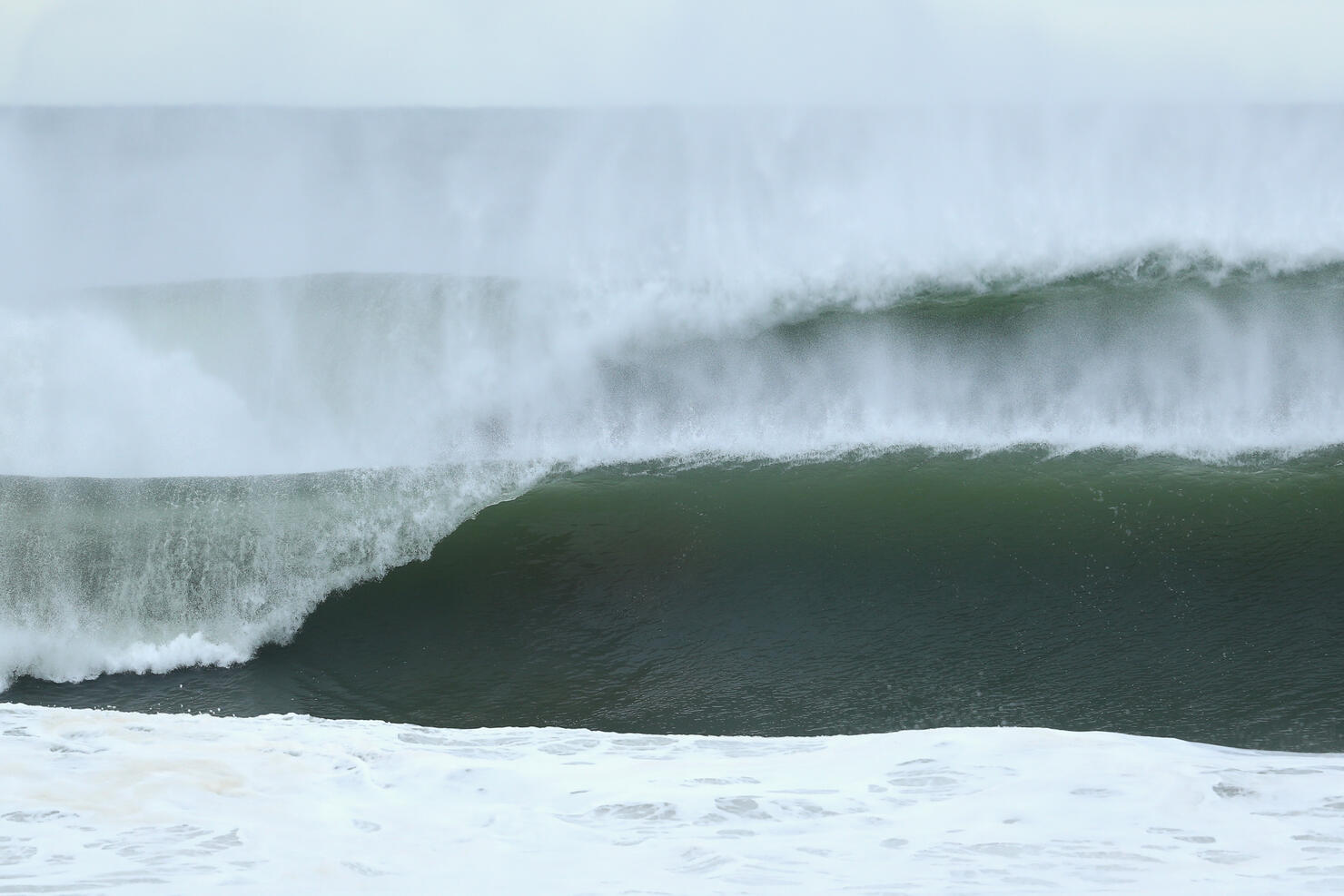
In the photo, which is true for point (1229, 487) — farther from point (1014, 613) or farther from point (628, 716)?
point (628, 716)

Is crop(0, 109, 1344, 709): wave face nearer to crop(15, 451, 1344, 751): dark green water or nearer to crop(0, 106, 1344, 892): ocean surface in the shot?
crop(0, 106, 1344, 892): ocean surface

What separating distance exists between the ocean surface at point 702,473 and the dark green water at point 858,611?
24mm

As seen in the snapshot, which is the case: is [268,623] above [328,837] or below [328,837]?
above

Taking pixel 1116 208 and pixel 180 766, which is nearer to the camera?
pixel 180 766

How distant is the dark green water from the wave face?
0.87ft

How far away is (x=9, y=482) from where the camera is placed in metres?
7.30

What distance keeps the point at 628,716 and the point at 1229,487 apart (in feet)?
11.9

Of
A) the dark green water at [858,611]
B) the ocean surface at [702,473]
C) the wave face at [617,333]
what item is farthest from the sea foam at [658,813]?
the wave face at [617,333]

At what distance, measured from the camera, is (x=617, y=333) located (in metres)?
7.96

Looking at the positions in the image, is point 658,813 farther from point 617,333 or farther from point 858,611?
point 617,333

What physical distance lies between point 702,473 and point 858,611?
1500mm

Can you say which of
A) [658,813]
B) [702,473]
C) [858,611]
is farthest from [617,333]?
[658,813]

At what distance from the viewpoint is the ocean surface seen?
14.2 ft

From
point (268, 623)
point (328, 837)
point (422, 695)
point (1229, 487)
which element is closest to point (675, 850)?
point (328, 837)
